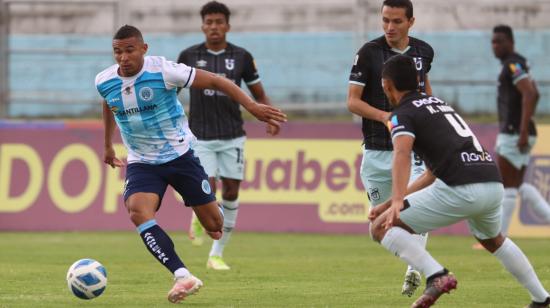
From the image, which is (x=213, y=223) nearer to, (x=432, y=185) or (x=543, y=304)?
(x=432, y=185)

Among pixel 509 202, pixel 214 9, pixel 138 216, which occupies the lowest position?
pixel 509 202

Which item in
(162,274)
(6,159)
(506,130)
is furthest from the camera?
(6,159)

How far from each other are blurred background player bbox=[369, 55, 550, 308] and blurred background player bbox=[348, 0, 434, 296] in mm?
2070

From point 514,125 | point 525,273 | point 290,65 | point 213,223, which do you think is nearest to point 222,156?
point 213,223

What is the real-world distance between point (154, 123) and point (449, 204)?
296cm

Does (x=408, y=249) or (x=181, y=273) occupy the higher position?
(x=408, y=249)

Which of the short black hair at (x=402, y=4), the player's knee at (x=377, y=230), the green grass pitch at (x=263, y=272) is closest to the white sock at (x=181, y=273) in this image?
the green grass pitch at (x=263, y=272)

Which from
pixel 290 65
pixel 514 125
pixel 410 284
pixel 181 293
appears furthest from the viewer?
pixel 290 65

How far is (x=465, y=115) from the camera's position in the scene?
20.4m

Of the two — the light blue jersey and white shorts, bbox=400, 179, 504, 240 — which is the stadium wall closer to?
the light blue jersey

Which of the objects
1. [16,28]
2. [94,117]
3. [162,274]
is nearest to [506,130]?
[162,274]

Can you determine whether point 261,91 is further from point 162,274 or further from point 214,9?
point 162,274

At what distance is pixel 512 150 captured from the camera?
1636cm

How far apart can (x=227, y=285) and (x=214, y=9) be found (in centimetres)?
369
